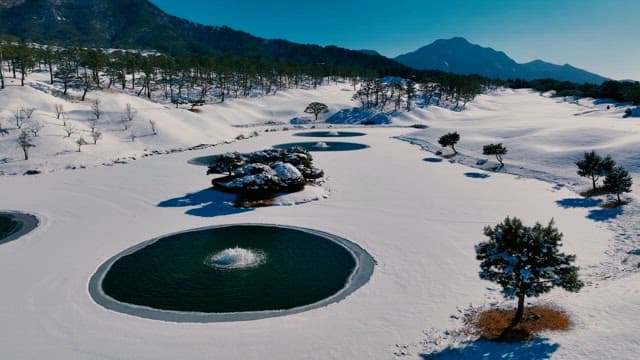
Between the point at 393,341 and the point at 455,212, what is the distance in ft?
74.8

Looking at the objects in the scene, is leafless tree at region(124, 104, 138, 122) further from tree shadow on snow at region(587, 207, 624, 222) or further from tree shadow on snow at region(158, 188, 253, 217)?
tree shadow on snow at region(587, 207, 624, 222)

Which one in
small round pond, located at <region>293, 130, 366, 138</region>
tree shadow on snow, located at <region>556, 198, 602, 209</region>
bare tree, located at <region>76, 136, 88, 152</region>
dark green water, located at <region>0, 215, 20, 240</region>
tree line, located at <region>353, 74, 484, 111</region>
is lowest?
dark green water, located at <region>0, 215, 20, 240</region>

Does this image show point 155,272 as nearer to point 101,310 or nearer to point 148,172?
point 101,310

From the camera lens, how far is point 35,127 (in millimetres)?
68750

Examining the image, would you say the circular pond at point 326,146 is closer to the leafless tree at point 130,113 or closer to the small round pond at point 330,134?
the small round pond at point 330,134

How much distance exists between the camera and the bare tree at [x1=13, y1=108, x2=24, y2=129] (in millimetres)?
69062

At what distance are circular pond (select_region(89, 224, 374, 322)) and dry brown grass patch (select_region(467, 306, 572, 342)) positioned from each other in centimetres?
761

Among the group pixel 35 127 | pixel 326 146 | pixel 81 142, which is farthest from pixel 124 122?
pixel 326 146

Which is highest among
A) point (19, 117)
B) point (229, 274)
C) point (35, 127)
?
point (19, 117)

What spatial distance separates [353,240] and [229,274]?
10.6 m

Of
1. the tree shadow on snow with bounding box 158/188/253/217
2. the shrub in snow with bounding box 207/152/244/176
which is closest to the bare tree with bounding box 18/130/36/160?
the shrub in snow with bounding box 207/152/244/176

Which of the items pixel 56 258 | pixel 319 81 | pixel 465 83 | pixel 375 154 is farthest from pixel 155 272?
pixel 319 81

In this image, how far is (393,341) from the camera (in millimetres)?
→ 18953

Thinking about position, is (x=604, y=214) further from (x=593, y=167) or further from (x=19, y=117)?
(x=19, y=117)
